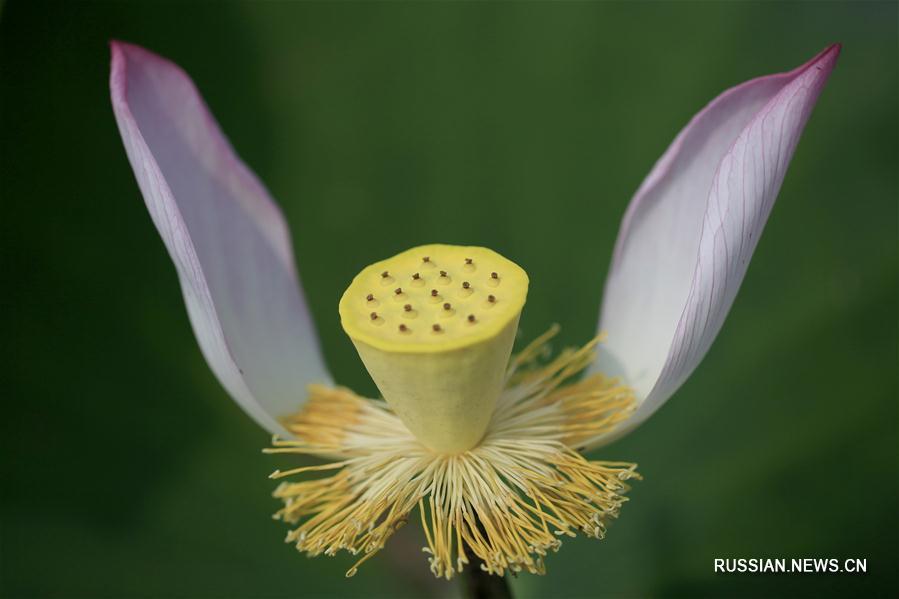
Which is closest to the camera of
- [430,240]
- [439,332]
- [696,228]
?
[439,332]

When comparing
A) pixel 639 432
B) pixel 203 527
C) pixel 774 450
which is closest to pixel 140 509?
pixel 203 527

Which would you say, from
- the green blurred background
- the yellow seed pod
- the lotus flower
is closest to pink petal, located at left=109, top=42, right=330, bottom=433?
the lotus flower

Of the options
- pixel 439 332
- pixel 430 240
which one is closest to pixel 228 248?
pixel 439 332

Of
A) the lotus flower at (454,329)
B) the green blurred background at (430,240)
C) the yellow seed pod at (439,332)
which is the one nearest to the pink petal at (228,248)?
the lotus flower at (454,329)

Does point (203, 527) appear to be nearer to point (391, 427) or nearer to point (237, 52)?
point (391, 427)

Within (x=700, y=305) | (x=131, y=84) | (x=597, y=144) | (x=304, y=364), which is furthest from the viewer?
(x=597, y=144)

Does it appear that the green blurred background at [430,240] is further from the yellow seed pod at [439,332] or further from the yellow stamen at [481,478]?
the yellow seed pod at [439,332]

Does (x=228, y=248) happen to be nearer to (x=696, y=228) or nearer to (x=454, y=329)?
(x=454, y=329)
